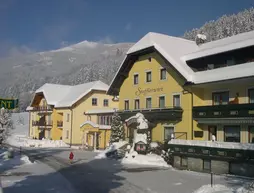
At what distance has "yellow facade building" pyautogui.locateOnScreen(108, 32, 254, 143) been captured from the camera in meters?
26.4

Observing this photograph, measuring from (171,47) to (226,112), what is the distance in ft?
35.2

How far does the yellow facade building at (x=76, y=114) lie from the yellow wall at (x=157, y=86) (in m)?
A: 8.20

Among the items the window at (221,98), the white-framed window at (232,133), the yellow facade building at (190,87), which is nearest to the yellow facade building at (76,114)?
the yellow facade building at (190,87)

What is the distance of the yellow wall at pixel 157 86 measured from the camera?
31.1m

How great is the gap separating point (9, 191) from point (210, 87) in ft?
64.8

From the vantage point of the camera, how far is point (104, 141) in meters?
45.8

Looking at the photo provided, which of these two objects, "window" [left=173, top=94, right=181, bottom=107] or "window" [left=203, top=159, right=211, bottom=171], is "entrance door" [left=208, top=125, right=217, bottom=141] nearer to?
"window" [left=173, top=94, right=181, bottom=107]

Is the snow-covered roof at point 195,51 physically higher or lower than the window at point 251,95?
higher

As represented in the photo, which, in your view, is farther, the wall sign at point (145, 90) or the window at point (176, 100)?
the wall sign at point (145, 90)

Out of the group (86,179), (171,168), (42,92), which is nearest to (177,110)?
Answer: (171,168)

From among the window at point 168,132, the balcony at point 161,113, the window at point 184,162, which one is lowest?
the window at point 184,162

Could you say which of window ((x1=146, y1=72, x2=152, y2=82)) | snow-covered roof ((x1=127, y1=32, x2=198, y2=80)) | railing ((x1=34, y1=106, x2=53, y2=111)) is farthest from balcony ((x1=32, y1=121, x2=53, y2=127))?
snow-covered roof ((x1=127, y1=32, x2=198, y2=80))

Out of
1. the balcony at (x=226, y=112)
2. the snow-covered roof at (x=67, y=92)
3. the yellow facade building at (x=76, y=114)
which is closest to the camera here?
the balcony at (x=226, y=112)

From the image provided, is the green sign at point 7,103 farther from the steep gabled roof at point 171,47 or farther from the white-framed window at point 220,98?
the white-framed window at point 220,98
